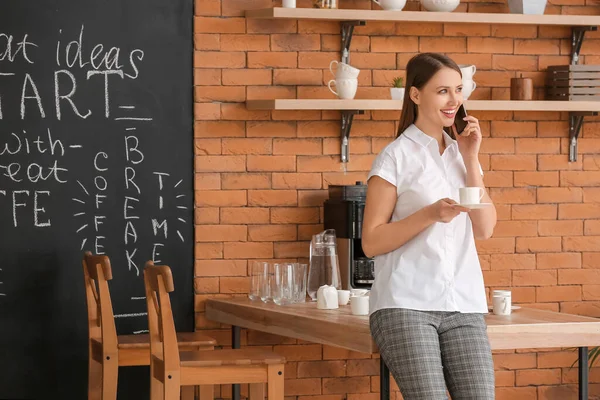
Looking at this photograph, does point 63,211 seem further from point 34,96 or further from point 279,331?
point 279,331

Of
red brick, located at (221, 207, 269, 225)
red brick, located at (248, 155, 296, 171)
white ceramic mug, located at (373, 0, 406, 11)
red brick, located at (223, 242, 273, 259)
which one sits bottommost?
red brick, located at (223, 242, 273, 259)

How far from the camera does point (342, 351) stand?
450 centimetres

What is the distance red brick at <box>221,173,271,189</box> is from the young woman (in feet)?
4.79

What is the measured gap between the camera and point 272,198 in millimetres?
4402

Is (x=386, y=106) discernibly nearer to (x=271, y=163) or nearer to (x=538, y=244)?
(x=271, y=163)

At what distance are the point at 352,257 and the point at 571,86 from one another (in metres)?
1.25

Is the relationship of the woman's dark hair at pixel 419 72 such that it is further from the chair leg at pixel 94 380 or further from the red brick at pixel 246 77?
the chair leg at pixel 94 380

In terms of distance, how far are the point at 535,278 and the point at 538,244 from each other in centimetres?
16

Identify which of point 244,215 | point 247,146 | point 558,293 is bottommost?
point 558,293

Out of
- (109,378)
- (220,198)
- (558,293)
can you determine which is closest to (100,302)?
(109,378)

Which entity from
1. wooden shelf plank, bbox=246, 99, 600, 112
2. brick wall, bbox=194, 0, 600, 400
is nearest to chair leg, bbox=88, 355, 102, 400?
brick wall, bbox=194, 0, 600, 400

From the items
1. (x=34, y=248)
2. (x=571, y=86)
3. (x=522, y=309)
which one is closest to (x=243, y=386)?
(x=34, y=248)

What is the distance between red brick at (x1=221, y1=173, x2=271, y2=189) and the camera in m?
4.36

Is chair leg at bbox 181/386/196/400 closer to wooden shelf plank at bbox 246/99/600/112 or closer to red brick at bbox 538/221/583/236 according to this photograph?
wooden shelf plank at bbox 246/99/600/112
